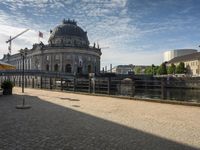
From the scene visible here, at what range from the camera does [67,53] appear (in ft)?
381

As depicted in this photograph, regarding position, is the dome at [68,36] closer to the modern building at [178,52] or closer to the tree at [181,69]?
the tree at [181,69]

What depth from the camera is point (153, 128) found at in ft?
29.4

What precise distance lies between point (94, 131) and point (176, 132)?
242 cm

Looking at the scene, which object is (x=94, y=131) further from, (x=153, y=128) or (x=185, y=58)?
(x=185, y=58)

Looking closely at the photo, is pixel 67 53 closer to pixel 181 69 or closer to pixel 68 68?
pixel 68 68

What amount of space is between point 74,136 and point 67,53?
109515mm

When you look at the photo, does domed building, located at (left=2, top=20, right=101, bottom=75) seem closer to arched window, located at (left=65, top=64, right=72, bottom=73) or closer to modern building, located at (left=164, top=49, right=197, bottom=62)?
arched window, located at (left=65, top=64, right=72, bottom=73)

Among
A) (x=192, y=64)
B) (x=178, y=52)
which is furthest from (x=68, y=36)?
(x=178, y=52)

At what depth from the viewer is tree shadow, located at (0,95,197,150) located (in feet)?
21.9

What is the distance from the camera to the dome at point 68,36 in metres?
119

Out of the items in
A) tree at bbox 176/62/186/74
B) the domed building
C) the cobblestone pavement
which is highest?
the domed building

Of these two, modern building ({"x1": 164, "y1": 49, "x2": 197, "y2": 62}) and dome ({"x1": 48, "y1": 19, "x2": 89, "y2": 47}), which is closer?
dome ({"x1": 48, "y1": 19, "x2": 89, "y2": 47})

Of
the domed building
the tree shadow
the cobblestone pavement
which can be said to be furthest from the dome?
the tree shadow

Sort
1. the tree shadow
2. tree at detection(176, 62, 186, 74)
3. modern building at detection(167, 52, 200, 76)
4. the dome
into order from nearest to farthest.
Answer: the tree shadow, the dome, modern building at detection(167, 52, 200, 76), tree at detection(176, 62, 186, 74)
